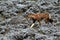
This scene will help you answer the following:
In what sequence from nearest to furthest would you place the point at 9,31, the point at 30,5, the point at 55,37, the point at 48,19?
the point at 55,37
the point at 9,31
the point at 48,19
the point at 30,5

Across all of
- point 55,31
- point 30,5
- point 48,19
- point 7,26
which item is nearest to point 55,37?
point 55,31

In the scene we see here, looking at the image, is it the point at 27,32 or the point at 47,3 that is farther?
the point at 47,3

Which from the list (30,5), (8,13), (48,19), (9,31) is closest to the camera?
(9,31)

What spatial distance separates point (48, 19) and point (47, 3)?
1911 mm

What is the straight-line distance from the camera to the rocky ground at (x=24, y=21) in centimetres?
696

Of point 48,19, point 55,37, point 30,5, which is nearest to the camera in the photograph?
point 55,37

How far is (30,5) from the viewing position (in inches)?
372

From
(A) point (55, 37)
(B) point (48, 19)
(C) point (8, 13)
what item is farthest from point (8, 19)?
(A) point (55, 37)

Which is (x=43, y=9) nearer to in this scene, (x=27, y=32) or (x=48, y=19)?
(x=48, y=19)

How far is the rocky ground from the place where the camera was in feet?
22.9

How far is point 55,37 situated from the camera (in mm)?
6895

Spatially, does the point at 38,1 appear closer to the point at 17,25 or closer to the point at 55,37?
the point at 17,25

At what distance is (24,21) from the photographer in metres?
8.04

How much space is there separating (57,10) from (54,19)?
86 centimetres
